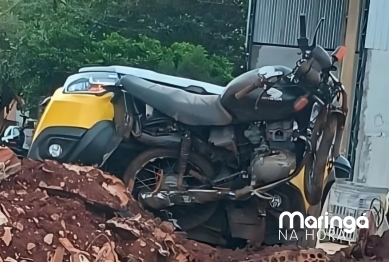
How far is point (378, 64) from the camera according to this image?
4.63m

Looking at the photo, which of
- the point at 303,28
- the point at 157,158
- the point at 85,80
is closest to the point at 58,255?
the point at 157,158

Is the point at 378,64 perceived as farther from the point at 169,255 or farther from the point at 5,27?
the point at 5,27

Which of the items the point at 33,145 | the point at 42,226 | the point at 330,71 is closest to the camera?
the point at 42,226

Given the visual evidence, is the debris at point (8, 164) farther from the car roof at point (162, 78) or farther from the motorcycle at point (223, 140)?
the car roof at point (162, 78)

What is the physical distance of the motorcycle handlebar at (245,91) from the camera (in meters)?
4.48

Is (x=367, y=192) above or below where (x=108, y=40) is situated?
below

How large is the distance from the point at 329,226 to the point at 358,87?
946mm

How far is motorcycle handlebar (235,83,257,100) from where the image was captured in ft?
14.7

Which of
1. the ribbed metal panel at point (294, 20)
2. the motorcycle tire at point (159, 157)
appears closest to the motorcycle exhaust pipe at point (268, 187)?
the motorcycle tire at point (159, 157)

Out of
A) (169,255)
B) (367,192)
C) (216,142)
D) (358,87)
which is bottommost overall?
(169,255)

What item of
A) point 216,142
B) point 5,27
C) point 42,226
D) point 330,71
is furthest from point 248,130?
point 5,27

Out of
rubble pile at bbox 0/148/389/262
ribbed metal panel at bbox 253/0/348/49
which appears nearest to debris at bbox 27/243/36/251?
rubble pile at bbox 0/148/389/262

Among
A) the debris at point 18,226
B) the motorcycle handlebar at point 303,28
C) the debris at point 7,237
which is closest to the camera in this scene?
the debris at point 7,237

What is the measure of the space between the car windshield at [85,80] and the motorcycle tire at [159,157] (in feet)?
1.75
